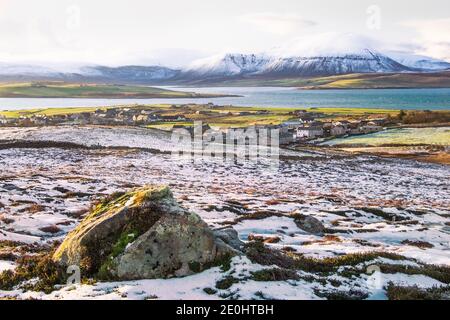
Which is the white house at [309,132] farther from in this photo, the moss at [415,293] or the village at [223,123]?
the moss at [415,293]

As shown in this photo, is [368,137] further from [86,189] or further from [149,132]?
[86,189]

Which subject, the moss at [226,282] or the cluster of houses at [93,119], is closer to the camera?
the moss at [226,282]

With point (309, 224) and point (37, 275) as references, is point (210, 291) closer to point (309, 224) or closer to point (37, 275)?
point (37, 275)

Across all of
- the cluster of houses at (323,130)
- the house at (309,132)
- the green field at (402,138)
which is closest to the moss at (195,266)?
the cluster of houses at (323,130)

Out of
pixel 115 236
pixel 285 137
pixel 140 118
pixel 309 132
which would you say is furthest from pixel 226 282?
pixel 140 118

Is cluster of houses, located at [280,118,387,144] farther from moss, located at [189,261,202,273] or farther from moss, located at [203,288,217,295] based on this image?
moss, located at [203,288,217,295]

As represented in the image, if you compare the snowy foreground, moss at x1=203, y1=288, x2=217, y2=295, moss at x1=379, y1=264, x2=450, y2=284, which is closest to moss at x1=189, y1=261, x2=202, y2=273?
the snowy foreground
